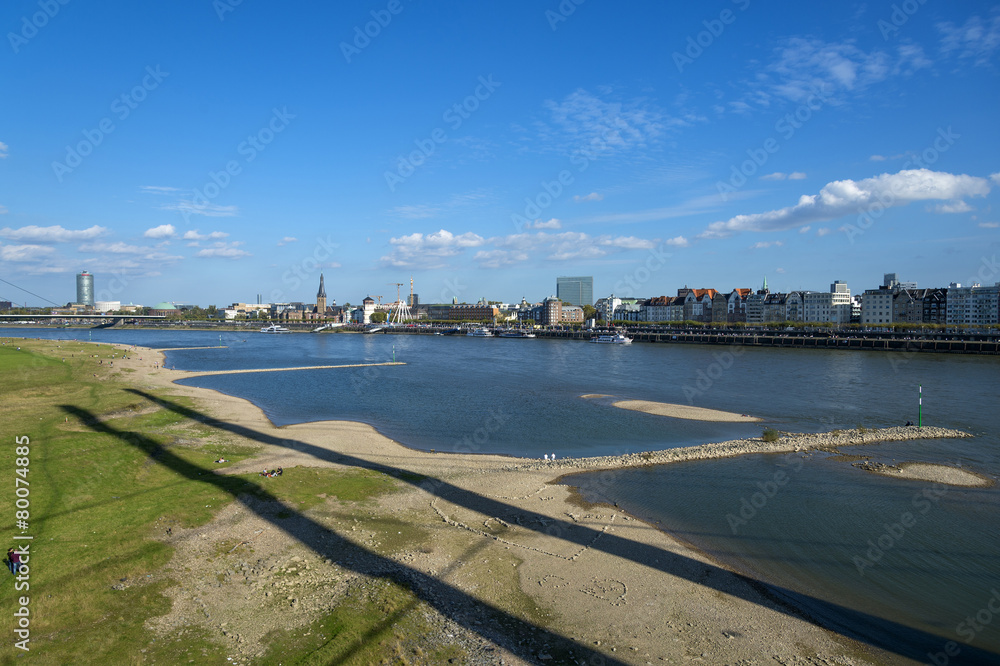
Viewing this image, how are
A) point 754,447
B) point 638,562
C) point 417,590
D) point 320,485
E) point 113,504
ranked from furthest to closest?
1. point 754,447
2. point 320,485
3. point 113,504
4. point 638,562
5. point 417,590

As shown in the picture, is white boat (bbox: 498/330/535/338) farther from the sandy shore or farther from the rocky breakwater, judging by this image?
the sandy shore

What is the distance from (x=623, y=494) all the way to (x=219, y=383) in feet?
126

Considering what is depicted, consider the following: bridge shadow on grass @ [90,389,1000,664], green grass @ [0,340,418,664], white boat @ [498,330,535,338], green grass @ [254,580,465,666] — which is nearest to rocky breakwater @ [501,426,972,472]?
bridge shadow on grass @ [90,389,1000,664]

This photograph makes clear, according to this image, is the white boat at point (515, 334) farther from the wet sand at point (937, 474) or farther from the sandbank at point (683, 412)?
the wet sand at point (937, 474)

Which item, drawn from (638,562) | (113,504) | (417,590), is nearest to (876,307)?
(638,562)

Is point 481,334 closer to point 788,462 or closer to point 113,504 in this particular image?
point 788,462

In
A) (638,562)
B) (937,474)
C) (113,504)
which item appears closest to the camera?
(638,562)

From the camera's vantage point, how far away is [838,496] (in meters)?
16.9

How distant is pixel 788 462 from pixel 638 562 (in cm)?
1185

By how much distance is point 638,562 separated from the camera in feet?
39.0

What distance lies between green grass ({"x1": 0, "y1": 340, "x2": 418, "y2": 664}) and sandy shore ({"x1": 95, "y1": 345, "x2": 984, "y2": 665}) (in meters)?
0.52

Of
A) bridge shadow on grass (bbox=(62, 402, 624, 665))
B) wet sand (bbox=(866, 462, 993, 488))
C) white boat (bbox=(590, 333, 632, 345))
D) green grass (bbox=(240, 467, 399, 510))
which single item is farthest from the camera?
white boat (bbox=(590, 333, 632, 345))

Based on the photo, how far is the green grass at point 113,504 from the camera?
789 centimetres

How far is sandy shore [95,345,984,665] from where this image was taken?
8836 mm
